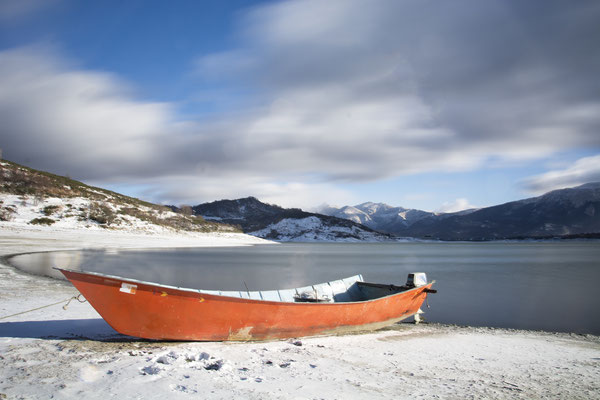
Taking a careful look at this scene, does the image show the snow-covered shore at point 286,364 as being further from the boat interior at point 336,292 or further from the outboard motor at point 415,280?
the outboard motor at point 415,280

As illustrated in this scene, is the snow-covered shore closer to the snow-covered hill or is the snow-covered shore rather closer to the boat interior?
the boat interior

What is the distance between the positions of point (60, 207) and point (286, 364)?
59.6 m

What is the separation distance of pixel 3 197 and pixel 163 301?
5898 centimetres

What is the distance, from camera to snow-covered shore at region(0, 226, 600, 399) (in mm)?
5996

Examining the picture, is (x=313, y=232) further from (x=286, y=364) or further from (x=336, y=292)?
(x=286, y=364)

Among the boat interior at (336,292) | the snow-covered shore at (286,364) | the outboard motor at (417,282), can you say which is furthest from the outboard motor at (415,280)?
the snow-covered shore at (286,364)

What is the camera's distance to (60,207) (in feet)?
183

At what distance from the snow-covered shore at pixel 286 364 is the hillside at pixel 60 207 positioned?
45.4 meters

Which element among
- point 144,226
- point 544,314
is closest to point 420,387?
point 544,314

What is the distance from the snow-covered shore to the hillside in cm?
4544

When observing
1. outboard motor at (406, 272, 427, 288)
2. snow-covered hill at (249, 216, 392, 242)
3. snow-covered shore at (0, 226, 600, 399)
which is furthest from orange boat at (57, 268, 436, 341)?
snow-covered hill at (249, 216, 392, 242)

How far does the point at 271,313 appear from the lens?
9336mm

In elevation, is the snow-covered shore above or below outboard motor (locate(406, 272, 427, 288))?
below

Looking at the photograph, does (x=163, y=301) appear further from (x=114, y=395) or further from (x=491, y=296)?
(x=491, y=296)
